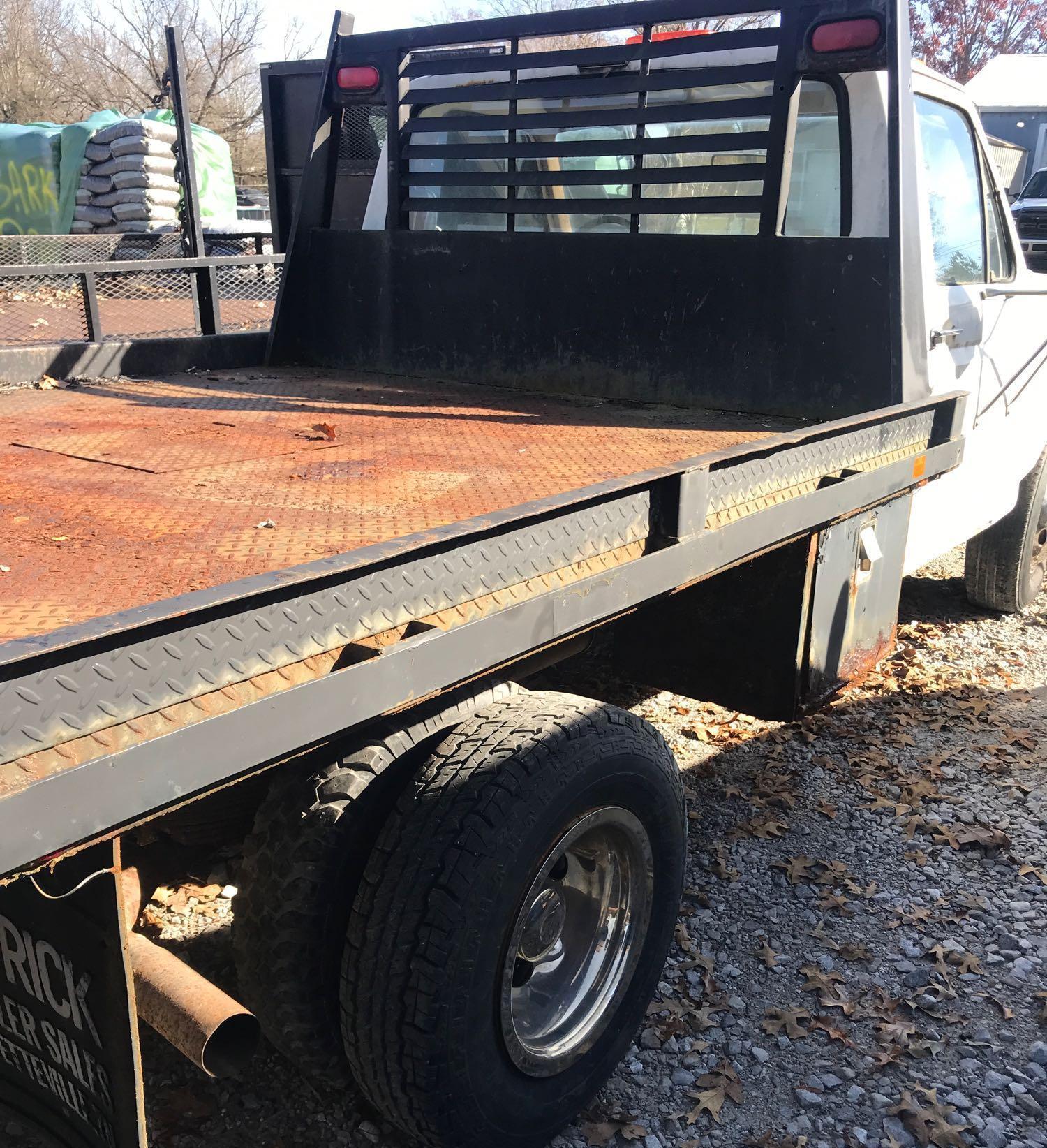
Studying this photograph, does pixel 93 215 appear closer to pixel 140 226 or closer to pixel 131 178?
pixel 131 178

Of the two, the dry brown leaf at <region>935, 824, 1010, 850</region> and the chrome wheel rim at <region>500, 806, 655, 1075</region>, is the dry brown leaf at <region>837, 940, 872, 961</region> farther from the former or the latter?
the chrome wheel rim at <region>500, 806, 655, 1075</region>

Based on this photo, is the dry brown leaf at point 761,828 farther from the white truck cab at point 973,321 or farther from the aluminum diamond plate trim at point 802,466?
the aluminum diamond plate trim at point 802,466

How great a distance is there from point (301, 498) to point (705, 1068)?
1.78m

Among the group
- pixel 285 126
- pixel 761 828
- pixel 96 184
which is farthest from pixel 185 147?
pixel 96 184

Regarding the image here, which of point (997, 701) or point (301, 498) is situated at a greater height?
point (301, 498)

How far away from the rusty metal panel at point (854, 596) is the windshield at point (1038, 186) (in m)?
19.4

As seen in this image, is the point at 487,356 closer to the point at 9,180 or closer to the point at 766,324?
the point at 766,324

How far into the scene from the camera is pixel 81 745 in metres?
1.43

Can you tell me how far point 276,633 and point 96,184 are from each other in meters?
22.7

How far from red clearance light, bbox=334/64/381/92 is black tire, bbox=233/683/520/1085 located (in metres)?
3.28

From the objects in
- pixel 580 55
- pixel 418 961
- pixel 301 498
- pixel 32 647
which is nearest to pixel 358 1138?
pixel 418 961

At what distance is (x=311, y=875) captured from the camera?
2.15 metres

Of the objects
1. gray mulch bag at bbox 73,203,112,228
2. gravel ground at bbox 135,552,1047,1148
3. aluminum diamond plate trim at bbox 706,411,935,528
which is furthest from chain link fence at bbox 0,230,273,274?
aluminum diamond plate trim at bbox 706,411,935,528

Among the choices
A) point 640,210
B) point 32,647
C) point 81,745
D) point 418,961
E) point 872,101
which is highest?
point 872,101
